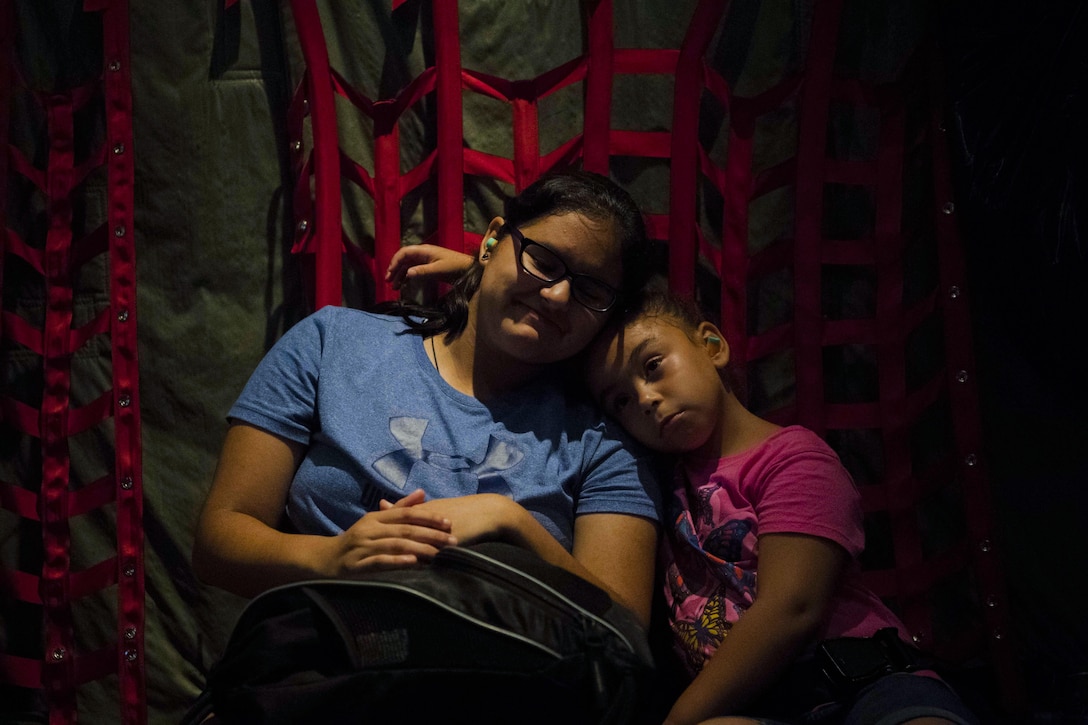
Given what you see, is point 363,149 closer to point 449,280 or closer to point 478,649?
point 449,280

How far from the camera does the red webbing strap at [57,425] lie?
1965 mm

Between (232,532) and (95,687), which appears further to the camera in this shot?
(95,687)

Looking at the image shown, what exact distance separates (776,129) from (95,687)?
5.46 feet

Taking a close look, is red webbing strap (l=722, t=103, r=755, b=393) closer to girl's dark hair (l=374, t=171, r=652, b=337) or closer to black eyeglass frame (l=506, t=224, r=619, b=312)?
girl's dark hair (l=374, t=171, r=652, b=337)

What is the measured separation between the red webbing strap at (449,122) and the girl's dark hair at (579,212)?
185mm

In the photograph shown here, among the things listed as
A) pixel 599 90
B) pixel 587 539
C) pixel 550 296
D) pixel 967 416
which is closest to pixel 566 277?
pixel 550 296

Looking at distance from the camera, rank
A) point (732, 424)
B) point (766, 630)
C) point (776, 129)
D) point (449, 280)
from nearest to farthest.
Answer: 1. point (766, 630)
2. point (732, 424)
3. point (449, 280)
4. point (776, 129)

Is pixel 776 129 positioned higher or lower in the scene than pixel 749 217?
higher

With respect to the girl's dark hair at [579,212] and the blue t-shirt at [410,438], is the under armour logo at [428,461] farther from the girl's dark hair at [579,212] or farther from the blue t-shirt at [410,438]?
the girl's dark hair at [579,212]

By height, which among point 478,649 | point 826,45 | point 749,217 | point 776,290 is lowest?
point 478,649

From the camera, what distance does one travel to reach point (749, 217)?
2.00 meters

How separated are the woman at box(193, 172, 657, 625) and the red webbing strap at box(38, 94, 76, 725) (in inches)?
22.9

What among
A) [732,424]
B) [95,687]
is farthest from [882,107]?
[95,687]

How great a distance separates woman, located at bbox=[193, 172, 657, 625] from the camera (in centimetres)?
154
